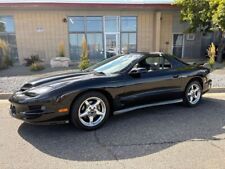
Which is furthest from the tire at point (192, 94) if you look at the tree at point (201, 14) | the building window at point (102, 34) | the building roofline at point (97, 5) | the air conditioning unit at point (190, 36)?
the air conditioning unit at point (190, 36)

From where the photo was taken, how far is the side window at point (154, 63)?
5055 mm

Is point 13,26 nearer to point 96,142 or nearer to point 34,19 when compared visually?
point 34,19

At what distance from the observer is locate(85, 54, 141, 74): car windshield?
4832 millimetres

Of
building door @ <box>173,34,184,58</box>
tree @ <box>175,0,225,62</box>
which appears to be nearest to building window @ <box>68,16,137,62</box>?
building door @ <box>173,34,184,58</box>

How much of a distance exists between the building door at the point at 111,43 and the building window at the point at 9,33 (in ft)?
20.0

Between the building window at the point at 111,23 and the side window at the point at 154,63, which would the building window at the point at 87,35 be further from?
the side window at the point at 154,63

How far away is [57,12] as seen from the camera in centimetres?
1490

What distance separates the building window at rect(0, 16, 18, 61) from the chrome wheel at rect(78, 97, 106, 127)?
12.7 m

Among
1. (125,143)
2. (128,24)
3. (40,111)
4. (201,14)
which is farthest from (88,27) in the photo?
(125,143)

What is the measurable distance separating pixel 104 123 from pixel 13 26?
12933mm

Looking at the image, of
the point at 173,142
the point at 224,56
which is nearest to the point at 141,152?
the point at 173,142

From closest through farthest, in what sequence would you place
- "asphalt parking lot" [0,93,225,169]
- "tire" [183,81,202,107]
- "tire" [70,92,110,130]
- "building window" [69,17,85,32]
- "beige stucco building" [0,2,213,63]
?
"asphalt parking lot" [0,93,225,169] → "tire" [70,92,110,130] → "tire" [183,81,202,107] → "beige stucco building" [0,2,213,63] → "building window" [69,17,85,32]

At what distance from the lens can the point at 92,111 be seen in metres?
4.23

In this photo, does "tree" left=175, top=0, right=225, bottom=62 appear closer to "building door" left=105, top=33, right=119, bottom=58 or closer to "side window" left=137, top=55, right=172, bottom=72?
"building door" left=105, top=33, right=119, bottom=58
